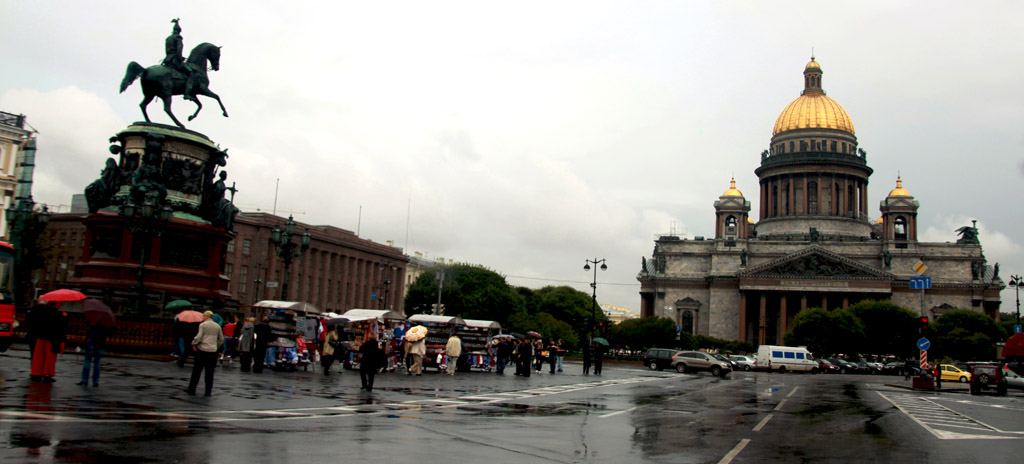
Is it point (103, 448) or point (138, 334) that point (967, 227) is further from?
point (103, 448)

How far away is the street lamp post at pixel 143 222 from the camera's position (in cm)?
2561

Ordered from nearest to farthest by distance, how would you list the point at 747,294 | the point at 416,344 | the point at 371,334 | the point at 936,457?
the point at 936,457, the point at 371,334, the point at 416,344, the point at 747,294

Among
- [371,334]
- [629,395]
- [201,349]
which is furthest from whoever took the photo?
[629,395]

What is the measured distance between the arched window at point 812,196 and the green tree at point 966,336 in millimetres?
28882

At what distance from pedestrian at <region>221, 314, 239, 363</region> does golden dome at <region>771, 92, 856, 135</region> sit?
3908 inches

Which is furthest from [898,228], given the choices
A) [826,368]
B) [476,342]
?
[476,342]

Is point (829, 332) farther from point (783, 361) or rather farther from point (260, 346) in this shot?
point (260, 346)

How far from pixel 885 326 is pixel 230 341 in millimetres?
74250

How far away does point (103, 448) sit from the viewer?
346 inches

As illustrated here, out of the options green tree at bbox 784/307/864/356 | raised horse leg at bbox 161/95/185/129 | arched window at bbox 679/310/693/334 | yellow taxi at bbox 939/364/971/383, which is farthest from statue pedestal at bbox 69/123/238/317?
arched window at bbox 679/310/693/334

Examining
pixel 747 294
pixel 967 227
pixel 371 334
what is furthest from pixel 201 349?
pixel 967 227

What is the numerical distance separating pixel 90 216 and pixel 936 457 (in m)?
28.5

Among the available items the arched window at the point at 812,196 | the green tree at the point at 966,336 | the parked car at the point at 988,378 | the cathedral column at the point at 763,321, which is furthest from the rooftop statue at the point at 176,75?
the arched window at the point at 812,196

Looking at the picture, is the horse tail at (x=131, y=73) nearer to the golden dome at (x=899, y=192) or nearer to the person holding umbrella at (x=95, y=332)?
the person holding umbrella at (x=95, y=332)
